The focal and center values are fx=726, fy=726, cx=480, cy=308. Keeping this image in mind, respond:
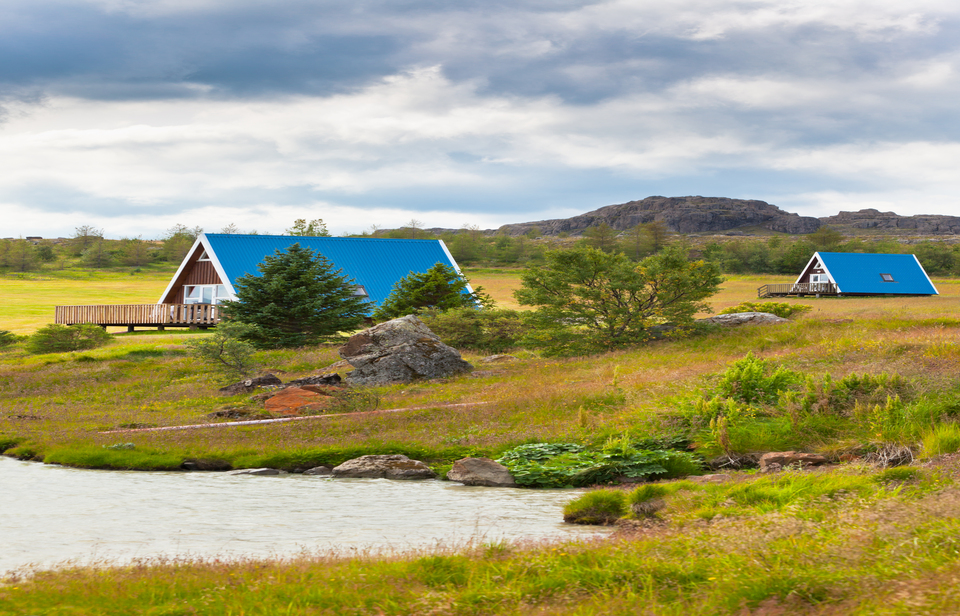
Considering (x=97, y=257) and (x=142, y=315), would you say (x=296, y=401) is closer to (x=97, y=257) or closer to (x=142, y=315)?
(x=142, y=315)

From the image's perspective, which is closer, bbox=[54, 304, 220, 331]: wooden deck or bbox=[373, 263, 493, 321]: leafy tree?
bbox=[373, 263, 493, 321]: leafy tree

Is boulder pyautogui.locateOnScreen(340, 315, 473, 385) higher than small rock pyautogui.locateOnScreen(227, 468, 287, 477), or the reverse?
boulder pyautogui.locateOnScreen(340, 315, 473, 385)

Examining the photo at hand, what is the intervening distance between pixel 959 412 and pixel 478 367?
48.1 feet

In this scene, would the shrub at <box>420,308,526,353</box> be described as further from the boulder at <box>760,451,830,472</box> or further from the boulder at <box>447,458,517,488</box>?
the boulder at <box>760,451,830,472</box>

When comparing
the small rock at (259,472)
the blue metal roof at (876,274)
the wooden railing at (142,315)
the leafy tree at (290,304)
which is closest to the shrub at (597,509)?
the small rock at (259,472)

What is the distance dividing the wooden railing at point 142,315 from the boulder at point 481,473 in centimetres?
3095

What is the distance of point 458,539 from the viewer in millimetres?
8625

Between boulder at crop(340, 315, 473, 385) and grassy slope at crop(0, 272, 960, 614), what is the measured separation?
374 centimetres

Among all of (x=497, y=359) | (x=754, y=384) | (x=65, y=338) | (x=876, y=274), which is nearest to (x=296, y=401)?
(x=497, y=359)

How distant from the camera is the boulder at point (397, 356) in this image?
73.5 ft

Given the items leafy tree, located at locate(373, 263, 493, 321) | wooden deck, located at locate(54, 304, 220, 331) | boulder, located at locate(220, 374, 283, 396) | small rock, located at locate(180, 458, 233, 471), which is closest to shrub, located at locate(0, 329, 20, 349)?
wooden deck, located at locate(54, 304, 220, 331)

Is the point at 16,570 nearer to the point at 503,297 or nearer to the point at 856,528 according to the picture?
the point at 856,528

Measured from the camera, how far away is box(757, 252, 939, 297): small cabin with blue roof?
6612 centimetres

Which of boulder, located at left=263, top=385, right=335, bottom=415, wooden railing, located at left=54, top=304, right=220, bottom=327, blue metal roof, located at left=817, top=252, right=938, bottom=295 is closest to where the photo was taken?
boulder, located at left=263, top=385, right=335, bottom=415
